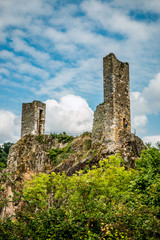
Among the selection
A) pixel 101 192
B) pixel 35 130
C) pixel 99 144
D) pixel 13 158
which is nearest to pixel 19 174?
pixel 13 158

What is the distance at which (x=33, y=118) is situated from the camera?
97.0 feet

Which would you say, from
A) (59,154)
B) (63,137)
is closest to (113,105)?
(63,137)

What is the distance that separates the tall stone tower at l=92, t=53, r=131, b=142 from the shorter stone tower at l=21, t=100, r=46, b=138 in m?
9.37

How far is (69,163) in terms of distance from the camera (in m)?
23.6

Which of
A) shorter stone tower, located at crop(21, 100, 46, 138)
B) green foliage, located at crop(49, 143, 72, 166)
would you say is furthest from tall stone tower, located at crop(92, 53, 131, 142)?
shorter stone tower, located at crop(21, 100, 46, 138)

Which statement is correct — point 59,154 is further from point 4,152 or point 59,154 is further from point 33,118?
point 4,152

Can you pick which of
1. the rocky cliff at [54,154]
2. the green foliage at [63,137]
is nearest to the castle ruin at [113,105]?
the rocky cliff at [54,154]

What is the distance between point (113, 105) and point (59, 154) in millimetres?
9543

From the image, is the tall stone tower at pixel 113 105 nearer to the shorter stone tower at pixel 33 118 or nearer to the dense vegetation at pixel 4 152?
the shorter stone tower at pixel 33 118

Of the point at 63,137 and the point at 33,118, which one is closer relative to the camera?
the point at 63,137

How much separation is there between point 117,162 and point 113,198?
6.81m

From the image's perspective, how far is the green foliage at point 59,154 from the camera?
2662 centimetres

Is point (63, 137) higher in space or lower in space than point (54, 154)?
higher

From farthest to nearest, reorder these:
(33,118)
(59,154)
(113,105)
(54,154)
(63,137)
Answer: (33,118)
(63,137)
(54,154)
(59,154)
(113,105)
